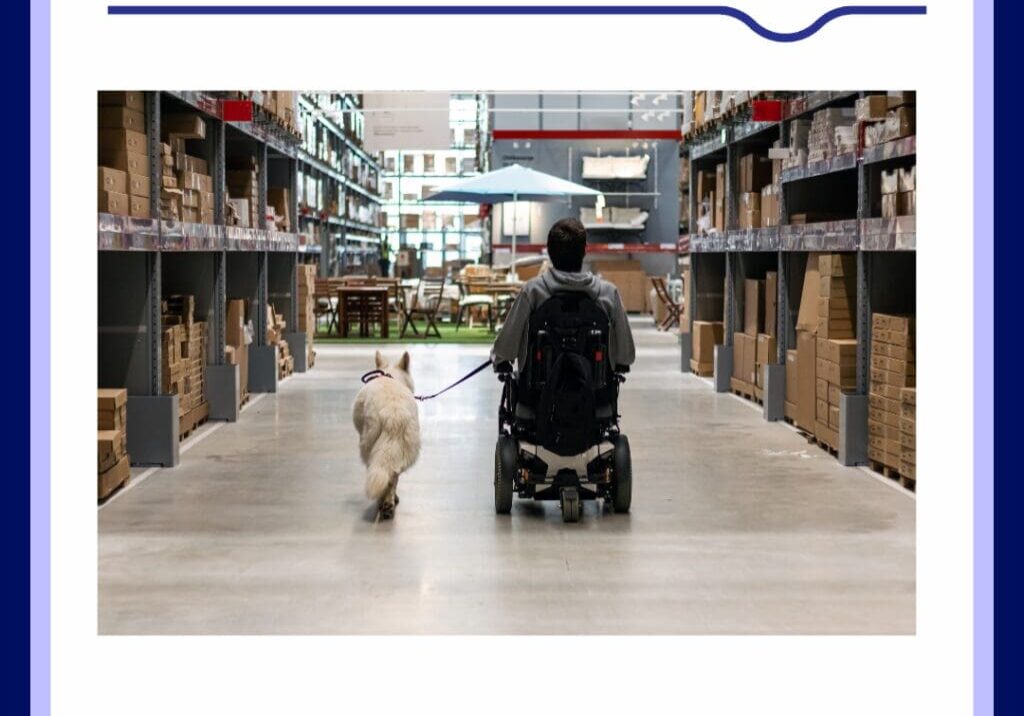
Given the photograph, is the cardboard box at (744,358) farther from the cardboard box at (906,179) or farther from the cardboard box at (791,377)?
the cardboard box at (906,179)

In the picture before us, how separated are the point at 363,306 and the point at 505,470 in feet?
38.2

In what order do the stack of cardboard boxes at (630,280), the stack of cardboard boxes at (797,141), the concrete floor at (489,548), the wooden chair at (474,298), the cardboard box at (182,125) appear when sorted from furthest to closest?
the stack of cardboard boxes at (630,280)
the wooden chair at (474,298)
the stack of cardboard boxes at (797,141)
the cardboard box at (182,125)
the concrete floor at (489,548)

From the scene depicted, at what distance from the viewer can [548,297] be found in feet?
18.4

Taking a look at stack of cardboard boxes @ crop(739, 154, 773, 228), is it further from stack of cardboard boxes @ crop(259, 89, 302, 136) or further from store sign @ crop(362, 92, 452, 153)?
store sign @ crop(362, 92, 452, 153)

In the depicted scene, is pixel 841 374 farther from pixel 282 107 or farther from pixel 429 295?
pixel 429 295

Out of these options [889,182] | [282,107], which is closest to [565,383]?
[889,182]

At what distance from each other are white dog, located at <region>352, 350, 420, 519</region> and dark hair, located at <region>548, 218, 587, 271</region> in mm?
894

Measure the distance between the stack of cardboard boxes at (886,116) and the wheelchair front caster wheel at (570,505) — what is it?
2.48 meters

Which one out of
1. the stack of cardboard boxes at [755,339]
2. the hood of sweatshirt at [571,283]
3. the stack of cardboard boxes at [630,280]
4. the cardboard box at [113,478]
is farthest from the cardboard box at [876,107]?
the stack of cardboard boxes at [630,280]

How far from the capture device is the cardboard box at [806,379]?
8.09 meters

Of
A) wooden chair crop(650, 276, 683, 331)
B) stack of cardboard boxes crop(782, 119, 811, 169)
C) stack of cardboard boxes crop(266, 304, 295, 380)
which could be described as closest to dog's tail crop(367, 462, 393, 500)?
stack of cardboard boxes crop(782, 119, 811, 169)
